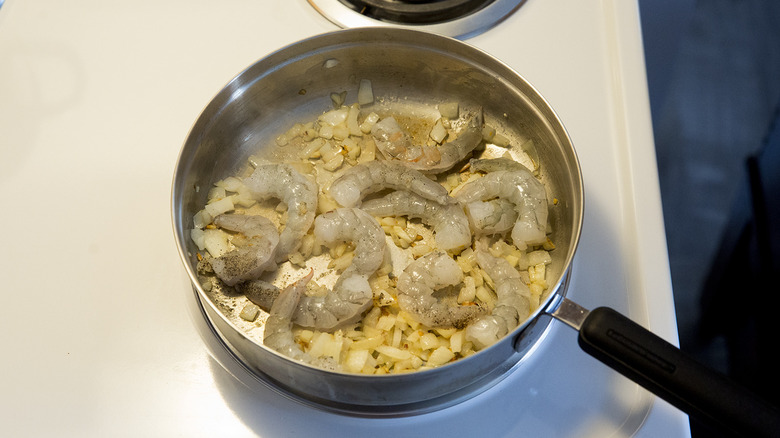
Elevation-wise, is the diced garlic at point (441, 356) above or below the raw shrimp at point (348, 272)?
below

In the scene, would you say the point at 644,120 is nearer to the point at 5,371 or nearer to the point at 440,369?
the point at 440,369

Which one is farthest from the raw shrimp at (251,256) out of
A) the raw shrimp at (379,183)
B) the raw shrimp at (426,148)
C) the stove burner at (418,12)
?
the stove burner at (418,12)

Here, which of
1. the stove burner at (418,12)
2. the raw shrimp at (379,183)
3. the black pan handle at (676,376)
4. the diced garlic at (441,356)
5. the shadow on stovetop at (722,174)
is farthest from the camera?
the shadow on stovetop at (722,174)

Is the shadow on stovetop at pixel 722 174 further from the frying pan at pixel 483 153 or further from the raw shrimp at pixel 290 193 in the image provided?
the raw shrimp at pixel 290 193

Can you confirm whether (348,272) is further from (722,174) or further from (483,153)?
(722,174)

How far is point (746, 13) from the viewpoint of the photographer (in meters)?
1.96

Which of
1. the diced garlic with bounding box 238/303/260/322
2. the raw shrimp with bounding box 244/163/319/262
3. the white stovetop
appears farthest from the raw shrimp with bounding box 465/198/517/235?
the diced garlic with bounding box 238/303/260/322

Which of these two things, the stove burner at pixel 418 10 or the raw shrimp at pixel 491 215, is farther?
the stove burner at pixel 418 10

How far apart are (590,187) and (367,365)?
449mm

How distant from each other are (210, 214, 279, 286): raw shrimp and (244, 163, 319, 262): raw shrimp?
3 centimetres

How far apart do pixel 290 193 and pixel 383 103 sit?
11.1 inches

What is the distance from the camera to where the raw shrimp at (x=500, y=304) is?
88 centimetres

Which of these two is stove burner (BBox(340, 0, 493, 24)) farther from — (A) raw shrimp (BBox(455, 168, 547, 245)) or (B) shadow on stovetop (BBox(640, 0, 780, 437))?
(B) shadow on stovetop (BBox(640, 0, 780, 437))

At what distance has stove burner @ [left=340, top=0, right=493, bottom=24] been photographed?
3.79 feet
